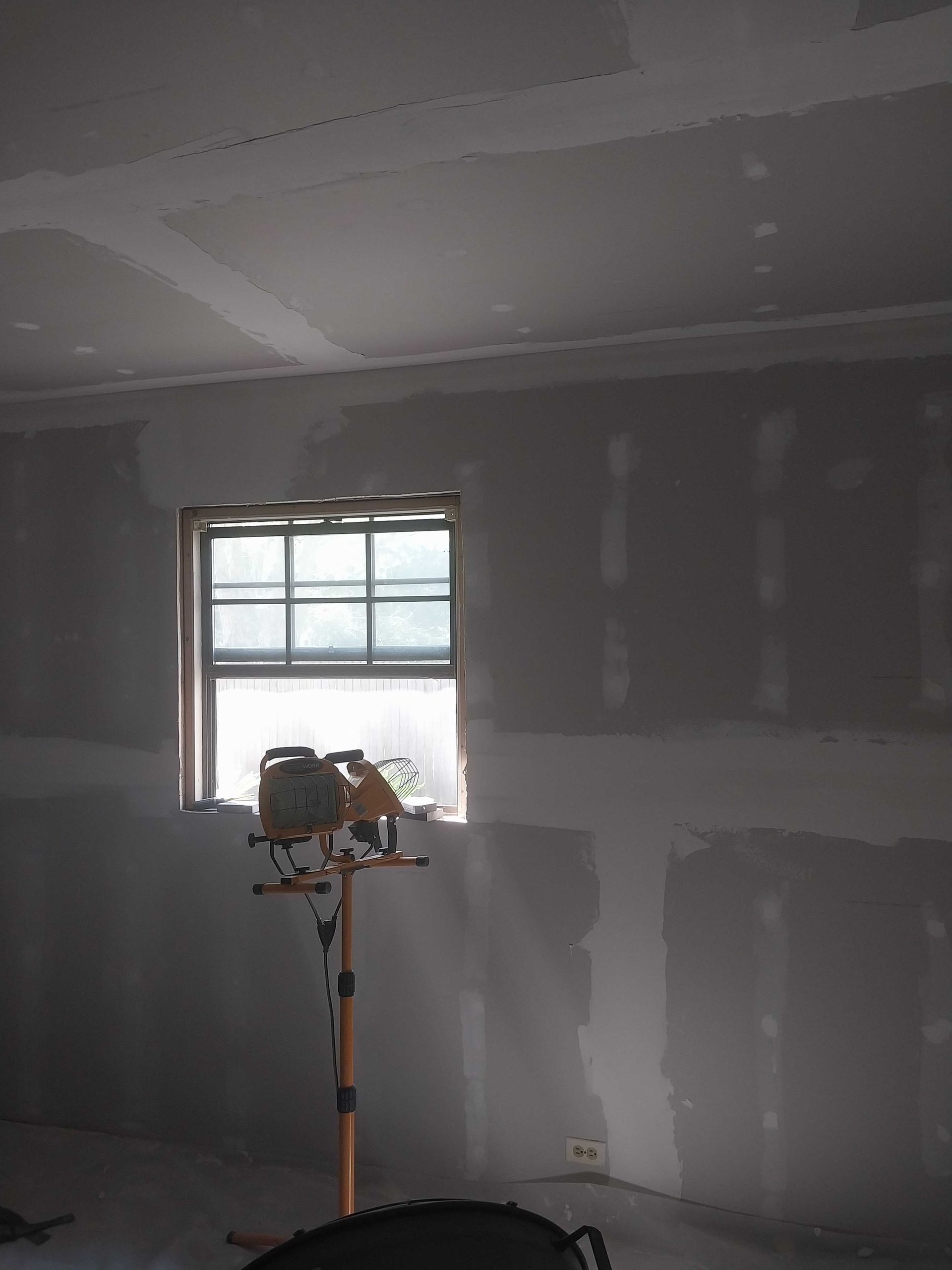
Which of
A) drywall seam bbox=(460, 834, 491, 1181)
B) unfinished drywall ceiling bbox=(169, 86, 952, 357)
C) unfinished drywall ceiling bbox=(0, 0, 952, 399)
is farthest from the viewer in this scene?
drywall seam bbox=(460, 834, 491, 1181)

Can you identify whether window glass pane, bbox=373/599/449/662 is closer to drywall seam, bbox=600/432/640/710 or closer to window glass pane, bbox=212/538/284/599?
window glass pane, bbox=212/538/284/599

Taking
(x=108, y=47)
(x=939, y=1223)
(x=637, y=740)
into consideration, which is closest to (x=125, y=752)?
(x=637, y=740)

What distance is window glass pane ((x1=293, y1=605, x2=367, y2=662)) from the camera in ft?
9.46

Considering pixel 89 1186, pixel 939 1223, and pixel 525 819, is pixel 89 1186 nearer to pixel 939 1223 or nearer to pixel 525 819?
pixel 525 819

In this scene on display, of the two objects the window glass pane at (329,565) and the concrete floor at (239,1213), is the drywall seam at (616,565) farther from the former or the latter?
the concrete floor at (239,1213)

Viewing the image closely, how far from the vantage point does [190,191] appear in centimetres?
163

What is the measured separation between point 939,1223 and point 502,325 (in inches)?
109

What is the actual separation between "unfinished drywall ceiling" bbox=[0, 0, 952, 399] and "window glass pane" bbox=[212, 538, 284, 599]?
0.80 metres

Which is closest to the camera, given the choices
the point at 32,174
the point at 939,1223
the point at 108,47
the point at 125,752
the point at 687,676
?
the point at 108,47

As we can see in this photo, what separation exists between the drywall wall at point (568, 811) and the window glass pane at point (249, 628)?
0.21 m

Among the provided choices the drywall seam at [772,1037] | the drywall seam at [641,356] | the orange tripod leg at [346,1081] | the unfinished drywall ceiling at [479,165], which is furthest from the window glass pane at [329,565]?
the drywall seam at [772,1037]

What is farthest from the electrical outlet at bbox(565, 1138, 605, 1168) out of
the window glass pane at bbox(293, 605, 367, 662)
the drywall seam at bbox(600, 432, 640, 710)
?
the window glass pane at bbox(293, 605, 367, 662)

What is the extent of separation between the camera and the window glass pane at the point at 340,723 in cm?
283

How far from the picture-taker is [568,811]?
8.61 ft
